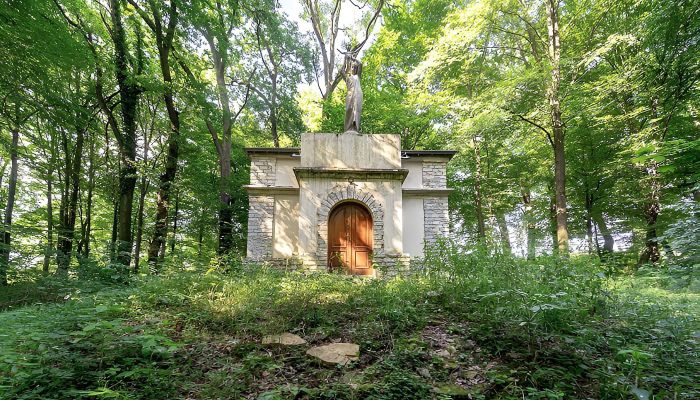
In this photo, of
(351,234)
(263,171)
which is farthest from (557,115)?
(263,171)

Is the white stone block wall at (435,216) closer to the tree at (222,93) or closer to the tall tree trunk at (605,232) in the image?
the tree at (222,93)

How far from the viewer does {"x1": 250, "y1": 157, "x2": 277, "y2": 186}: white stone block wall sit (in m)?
10.4

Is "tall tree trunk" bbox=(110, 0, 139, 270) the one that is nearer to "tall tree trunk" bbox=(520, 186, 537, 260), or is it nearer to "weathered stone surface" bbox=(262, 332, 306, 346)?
"weathered stone surface" bbox=(262, 332, 306, 346)

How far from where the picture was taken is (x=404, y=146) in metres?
16.1

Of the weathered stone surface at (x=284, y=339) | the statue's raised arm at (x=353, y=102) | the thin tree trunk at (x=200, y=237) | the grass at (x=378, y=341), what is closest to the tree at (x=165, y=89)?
the thin tree trunk at (x=200, y=237)

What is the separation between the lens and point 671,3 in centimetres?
591

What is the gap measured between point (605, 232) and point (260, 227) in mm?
14698

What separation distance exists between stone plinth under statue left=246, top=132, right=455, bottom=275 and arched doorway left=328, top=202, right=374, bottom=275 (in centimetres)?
3

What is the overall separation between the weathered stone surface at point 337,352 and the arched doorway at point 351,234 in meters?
5.59

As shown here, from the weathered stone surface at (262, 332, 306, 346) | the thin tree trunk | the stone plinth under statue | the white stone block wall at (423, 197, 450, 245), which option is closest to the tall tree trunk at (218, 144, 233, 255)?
the thin tree trunk

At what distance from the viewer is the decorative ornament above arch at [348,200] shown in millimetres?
8852

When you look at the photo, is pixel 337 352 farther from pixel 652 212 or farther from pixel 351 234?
pixel 652 212

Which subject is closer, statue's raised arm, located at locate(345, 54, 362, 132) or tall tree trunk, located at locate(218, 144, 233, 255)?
statue's raised arm, located at locate(345, 54, 362, 132)

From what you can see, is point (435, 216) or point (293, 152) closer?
point (435, 216)
